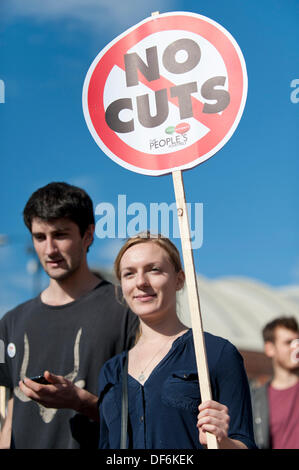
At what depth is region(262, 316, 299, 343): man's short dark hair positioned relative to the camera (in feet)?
14.4

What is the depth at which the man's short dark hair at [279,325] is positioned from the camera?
4395 millimetres

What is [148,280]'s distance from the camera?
8.45 feet

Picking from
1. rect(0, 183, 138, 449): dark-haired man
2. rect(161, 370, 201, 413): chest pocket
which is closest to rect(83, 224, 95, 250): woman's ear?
rect(0, 183, 138, 449): dark-haired man

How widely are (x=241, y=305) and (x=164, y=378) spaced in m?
23.5

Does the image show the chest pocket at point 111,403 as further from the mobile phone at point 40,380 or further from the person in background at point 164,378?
the mobile phone at point 40,380

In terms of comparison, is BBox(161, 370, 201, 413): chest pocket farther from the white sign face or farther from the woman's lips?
the white sign face

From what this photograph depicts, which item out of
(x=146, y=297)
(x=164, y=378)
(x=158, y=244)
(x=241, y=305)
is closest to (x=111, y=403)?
(x=164, y=378)

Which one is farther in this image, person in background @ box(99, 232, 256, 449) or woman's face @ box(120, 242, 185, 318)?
woman's face @ box(120, 242, 185, 318)

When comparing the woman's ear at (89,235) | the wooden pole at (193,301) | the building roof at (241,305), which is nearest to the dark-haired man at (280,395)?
the woman's ear at (89,235)

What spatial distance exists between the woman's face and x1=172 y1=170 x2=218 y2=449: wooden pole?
18 cm

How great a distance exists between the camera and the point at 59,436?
287 centimetres

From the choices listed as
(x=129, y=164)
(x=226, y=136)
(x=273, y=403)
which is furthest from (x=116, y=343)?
(x=273, y=403)

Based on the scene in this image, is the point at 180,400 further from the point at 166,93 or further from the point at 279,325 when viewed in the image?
the point at 279,325

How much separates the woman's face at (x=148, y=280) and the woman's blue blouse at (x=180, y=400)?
17 centimetres
